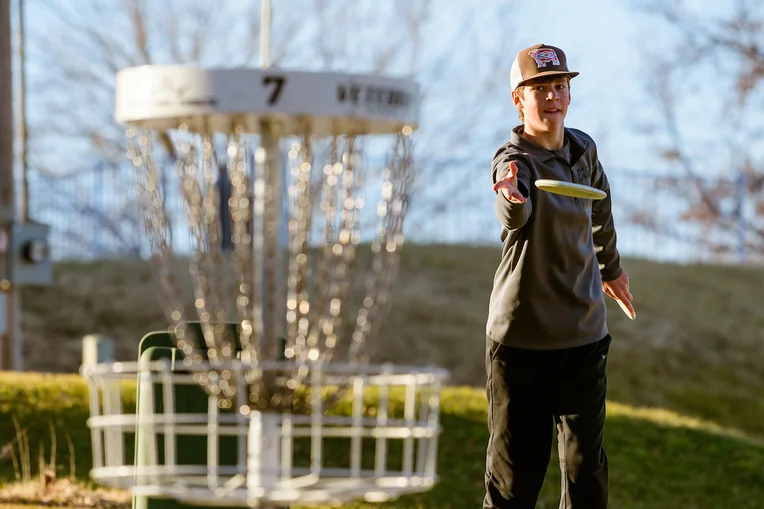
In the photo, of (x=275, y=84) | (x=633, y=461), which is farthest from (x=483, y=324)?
(x=275, y=84)

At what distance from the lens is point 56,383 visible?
7164mm

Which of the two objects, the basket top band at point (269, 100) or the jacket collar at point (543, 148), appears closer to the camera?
the basket top band at point (269, 100)

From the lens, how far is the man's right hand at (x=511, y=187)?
125 inches

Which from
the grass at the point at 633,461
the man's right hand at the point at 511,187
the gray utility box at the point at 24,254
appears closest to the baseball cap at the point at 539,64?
the man's right hand at the point at 511,187

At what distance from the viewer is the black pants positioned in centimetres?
378

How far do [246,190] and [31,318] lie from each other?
37.3 feet

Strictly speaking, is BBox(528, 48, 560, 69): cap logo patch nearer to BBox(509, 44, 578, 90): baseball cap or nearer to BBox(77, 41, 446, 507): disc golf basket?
BBox(509, 44, 578, 90): baseball cap

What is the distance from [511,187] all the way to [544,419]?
0.96m

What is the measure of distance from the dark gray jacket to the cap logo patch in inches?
11.1

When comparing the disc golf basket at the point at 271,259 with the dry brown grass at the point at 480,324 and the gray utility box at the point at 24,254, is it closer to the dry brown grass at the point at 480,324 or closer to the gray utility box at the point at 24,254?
the gray utility box at the point at 24,254

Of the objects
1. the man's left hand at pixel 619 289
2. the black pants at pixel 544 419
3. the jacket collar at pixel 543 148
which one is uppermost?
the jacket collar at pixel 543 148

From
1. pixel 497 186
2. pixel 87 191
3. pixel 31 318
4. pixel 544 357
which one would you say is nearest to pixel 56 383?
pixel 544 357

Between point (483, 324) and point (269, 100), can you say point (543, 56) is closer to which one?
point (269, 100)

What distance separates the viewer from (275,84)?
8.55ft
